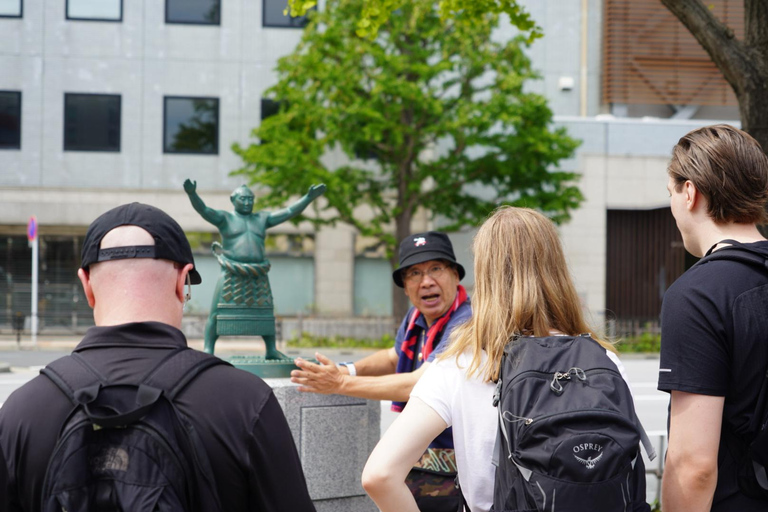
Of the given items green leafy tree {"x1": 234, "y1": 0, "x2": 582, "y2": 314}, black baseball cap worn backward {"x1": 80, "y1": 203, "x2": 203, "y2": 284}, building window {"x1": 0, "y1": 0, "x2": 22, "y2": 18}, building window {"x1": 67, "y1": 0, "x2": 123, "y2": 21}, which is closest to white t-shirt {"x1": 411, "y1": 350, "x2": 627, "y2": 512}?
black baseball cap worn backward {"x1": 80, "y1": 203, "x2": 203, "y2": 284}

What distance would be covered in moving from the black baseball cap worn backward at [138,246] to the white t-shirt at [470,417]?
33.7 inches

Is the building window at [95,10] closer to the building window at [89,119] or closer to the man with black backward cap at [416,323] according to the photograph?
the building window at [89,119]

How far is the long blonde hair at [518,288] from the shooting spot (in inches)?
98.3

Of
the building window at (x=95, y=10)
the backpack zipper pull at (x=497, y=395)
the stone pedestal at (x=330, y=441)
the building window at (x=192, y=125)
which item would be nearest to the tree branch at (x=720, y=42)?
the stone pedestal at (x=330, y=441)

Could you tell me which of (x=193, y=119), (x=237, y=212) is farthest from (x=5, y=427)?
(x=193, y=119)

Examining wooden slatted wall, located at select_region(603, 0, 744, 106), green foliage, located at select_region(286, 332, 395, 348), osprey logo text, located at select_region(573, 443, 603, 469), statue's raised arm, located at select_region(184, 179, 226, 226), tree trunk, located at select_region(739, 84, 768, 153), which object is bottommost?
green foliage, located at select_region(286, 332, 395, 348)

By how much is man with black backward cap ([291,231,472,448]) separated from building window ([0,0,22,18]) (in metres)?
24.7

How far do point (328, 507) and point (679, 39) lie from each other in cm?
2574

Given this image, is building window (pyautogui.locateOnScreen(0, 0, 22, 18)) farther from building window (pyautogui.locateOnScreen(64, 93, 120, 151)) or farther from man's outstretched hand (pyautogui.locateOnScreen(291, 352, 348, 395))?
man's outstretched hand (pyautogui.locateOnScreen(291, 352, 348, 395))

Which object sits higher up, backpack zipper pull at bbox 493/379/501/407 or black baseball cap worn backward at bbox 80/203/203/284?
black baseball cap worn backward at bbox 80/203/203/284

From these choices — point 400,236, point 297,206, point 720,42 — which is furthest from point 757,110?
point 400,236

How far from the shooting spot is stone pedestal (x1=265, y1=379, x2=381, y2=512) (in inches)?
206

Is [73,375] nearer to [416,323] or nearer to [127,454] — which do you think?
[127,454]

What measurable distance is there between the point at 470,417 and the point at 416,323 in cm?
195
